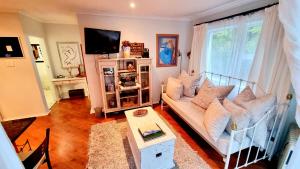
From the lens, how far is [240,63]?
7.54ft

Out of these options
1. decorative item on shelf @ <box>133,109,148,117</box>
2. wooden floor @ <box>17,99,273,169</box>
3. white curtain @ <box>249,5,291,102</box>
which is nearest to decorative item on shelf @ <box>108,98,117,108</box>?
wooden floor @ <box>17,99,273,169</box>

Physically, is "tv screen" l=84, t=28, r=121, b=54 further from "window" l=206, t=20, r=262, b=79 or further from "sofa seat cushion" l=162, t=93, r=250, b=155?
"window" l=206, t=20, r=262, b=79

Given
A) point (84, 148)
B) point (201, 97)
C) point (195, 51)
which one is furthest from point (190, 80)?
point (84, 148)

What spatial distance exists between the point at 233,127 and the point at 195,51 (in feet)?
7.20

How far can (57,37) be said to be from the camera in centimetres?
384

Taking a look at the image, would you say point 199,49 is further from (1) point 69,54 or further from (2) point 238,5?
(1) point 69,54

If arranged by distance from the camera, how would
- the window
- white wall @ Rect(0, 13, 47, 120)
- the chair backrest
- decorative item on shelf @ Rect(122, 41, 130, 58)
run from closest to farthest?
the chair backrest < the window < white wall @ Rect(0, 13, 47, 120) < decorative item on shelf @ Rect(122, 41, 130, 58)

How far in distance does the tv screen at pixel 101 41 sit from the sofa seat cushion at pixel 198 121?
164cm

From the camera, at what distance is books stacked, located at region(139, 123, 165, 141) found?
164 cm

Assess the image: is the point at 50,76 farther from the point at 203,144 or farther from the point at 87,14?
the point at 203,144

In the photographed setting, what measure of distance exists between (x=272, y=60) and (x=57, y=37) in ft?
16.2

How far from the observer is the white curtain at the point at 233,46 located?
2.15 metres

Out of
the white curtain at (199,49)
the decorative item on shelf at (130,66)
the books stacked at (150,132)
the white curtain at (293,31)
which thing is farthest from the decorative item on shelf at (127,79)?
the white curtain at (293,31)

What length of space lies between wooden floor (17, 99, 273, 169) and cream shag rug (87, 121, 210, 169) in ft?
0.36
